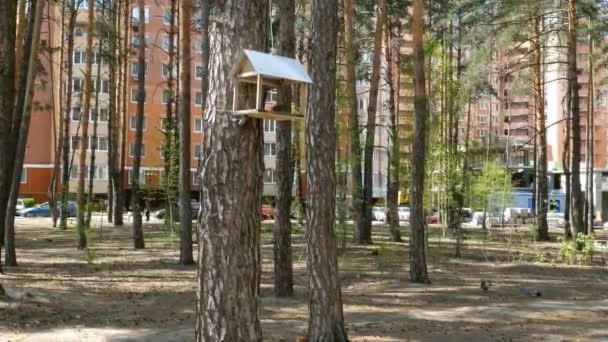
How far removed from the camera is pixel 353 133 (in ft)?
72.3

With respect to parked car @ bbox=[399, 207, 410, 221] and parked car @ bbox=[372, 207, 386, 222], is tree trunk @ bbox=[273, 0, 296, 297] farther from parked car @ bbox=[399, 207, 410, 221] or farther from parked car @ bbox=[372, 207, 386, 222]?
parked car @ bbox=[372, 207, 386, 222]

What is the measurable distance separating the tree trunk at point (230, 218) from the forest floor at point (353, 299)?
484 centimetres

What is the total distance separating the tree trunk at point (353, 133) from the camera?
22.4 meters

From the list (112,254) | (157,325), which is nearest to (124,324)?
(157,325)

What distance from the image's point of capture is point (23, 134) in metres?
17.6

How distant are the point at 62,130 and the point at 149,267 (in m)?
18.3

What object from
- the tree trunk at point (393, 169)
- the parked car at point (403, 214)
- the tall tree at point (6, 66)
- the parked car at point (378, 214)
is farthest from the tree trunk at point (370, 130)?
the parked car at point (378, 214)

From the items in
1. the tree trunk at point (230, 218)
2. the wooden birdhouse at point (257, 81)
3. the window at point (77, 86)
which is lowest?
the tree trunk at point (230, 218)

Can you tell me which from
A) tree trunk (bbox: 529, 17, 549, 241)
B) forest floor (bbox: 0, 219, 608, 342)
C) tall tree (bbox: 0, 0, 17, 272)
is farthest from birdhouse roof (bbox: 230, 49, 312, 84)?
tree trunk (bbox: 529, 17, 549, 241)

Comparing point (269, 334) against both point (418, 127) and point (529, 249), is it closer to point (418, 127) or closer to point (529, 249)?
point (418, 127)

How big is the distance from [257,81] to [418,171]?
10.4m

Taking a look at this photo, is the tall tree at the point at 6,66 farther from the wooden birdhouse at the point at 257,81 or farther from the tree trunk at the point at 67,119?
the tree trunk at the point at 67,119

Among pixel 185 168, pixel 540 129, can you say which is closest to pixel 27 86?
pixel 185 168

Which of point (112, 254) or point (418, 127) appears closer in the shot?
point (418, 127)
